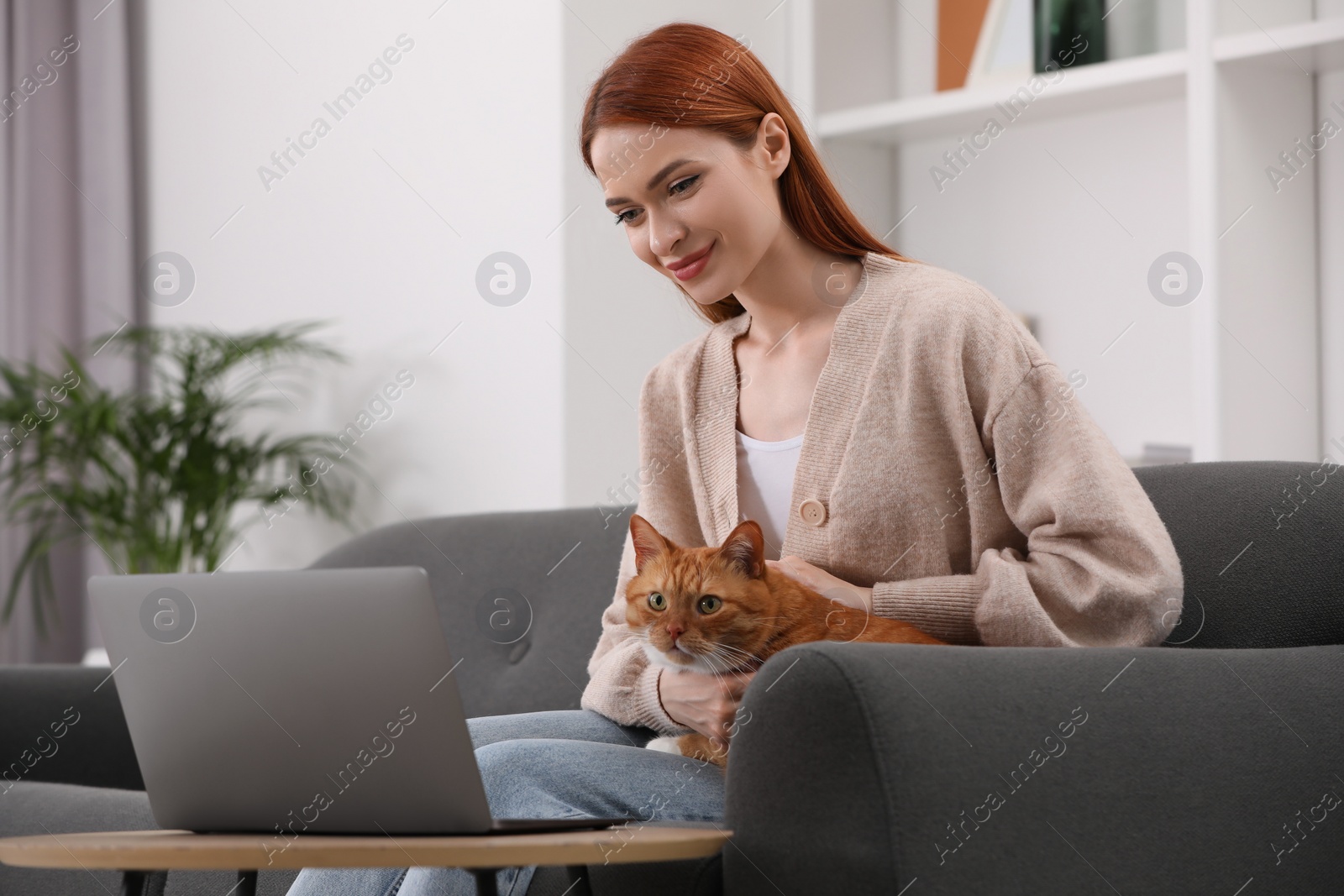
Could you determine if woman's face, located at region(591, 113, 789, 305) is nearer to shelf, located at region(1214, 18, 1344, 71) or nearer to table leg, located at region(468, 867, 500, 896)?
table leg, located at region(468, 867, 500, 896)

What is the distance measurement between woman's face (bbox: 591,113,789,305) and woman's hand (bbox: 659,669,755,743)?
16.0 inches

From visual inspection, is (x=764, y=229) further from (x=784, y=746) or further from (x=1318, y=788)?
(x=1318, y=788)

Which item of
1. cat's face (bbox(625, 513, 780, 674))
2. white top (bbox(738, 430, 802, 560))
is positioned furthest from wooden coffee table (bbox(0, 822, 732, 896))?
white top (bbox(738, 430, 802, 560))

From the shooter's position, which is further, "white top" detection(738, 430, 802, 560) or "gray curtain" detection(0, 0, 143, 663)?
"gray curtain" detection(0, 0, 143, 663)

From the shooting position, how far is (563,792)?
115 centimetres

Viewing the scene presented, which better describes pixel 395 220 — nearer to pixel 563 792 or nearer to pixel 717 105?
pixel 717 105

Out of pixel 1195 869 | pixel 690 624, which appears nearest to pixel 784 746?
pixel 690 624

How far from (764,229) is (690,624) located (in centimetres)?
45

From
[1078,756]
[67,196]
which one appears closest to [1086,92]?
[1078,756]

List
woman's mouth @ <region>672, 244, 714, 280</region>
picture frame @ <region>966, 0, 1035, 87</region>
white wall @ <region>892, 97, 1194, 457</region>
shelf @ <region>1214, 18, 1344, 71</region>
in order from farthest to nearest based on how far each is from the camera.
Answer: picture frame @ <region>966, 0, 1035, 87</region> < white wall @ <region>892, 97, 1194, 457</region> < shelf @ <region>1214, 18, 1344, 71</region> < woman's mouth @ <region>672, 244, 714, 280</region>

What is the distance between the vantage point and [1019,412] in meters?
1.27

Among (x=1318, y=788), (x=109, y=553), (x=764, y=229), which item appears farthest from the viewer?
(x=109, y=553)

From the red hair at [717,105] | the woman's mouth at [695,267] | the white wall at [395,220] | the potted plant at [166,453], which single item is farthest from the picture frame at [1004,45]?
the potted plant at [166,453]

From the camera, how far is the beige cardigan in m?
1.22
